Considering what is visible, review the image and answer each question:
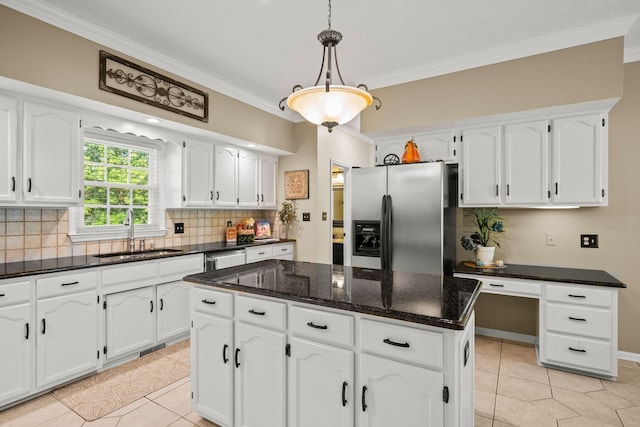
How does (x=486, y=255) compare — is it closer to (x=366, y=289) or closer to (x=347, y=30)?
(x=366, y=289)

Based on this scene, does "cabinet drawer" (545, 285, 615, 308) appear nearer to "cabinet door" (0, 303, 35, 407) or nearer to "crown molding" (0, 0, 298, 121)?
"crown molding" (0, 0, 298, 121)

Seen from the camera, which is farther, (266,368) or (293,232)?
(293,232)

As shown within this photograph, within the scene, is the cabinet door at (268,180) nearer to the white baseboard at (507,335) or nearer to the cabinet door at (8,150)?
the cabinet door at (8,150)

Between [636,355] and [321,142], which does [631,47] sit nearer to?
[636,355]

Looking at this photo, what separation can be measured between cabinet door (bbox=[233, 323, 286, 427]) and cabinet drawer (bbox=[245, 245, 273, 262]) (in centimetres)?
230

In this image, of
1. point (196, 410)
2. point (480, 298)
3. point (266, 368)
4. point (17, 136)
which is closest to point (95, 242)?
point (17, 136)

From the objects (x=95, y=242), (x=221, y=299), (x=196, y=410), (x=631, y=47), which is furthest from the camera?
(x=95, y=242)

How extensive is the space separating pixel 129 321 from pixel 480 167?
3.51 m

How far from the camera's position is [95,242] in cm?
319

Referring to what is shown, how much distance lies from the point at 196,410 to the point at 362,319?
4.35 ft

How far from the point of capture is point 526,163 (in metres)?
3.09

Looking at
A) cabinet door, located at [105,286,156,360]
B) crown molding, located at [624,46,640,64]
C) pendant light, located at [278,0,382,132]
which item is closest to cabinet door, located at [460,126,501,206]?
crown molding, located at [624,46,640,64]

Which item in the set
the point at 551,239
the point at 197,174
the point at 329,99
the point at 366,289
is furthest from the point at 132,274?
the point at 551,239

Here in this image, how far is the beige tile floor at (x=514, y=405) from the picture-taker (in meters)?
2.13
